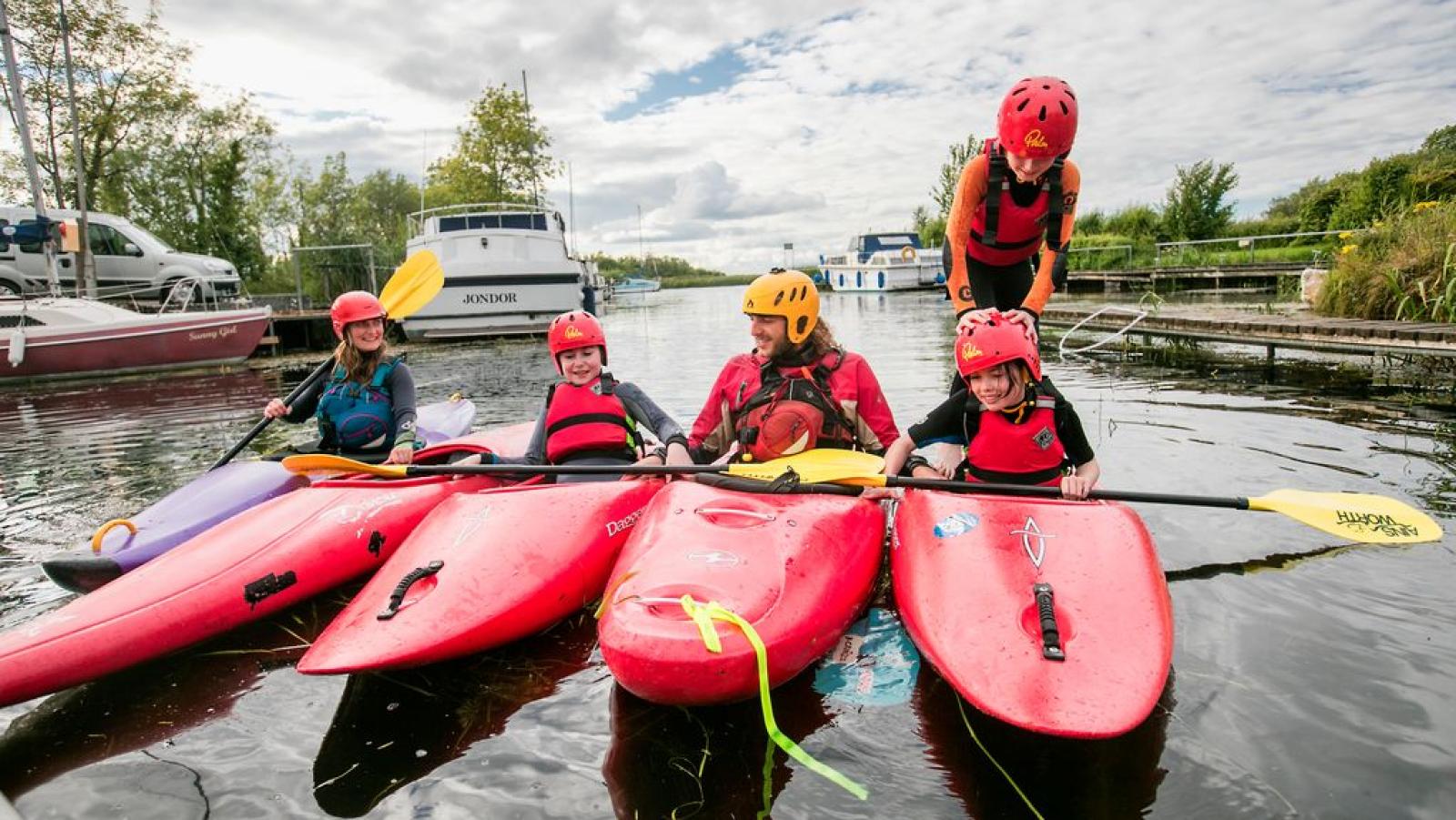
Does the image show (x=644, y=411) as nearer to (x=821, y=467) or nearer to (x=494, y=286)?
(x=821, y=467)

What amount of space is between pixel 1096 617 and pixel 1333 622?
1.49 m

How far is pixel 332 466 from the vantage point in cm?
434

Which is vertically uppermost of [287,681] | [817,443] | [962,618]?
[817,443]

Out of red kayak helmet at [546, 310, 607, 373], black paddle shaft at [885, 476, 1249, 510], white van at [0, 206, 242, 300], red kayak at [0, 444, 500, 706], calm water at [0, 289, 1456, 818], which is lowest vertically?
calm water at [0, 289, 1456, 818]

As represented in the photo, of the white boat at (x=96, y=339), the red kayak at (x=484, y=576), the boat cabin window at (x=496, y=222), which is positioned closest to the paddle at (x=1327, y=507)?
the red kayak at (x=484, y=576)

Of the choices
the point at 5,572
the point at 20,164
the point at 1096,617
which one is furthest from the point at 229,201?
the point at 1096,617

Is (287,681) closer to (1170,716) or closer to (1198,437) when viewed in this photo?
(1170,716)

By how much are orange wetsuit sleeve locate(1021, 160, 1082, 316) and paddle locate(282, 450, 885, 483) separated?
1267 mm

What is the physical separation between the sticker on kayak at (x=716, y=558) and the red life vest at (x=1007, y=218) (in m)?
2.53

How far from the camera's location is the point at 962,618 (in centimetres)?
260

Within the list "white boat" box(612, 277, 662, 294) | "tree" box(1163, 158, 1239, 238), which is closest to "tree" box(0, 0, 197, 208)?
"tree" box(1163, 158, 1239, 238)

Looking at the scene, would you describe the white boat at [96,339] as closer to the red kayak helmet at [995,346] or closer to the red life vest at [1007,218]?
the red life vest at [1007,218]

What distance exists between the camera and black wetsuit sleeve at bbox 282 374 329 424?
5.09 meters

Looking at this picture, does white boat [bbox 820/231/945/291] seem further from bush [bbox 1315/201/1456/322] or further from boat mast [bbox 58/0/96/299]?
boat mast [bbox 58/0/96/299]
